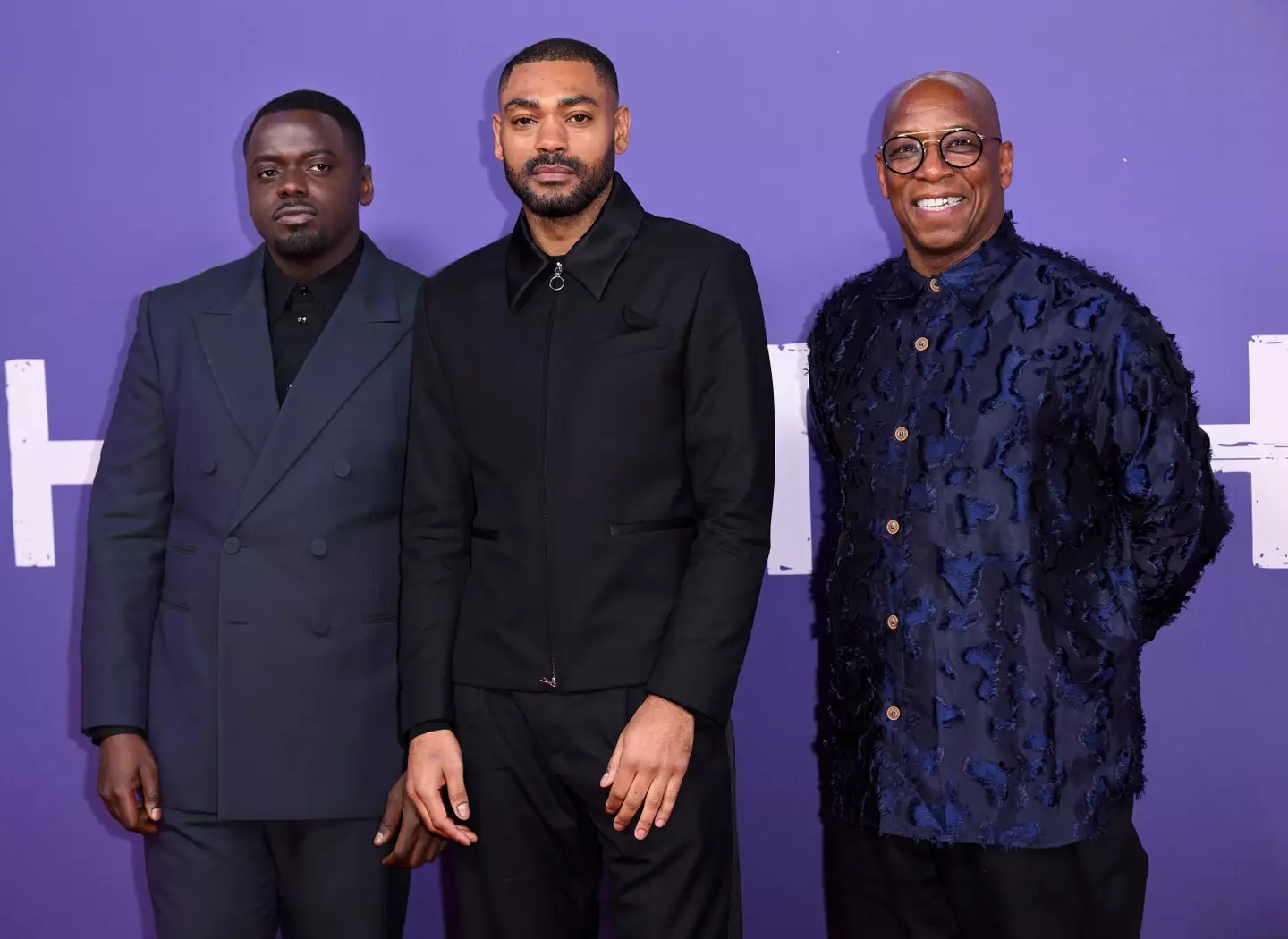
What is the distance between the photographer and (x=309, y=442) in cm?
199

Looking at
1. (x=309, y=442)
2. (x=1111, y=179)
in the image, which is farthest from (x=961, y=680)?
(x=1111, y=179)

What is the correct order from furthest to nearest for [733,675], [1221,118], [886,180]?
[1221,118] → [886,180] → [733,675]

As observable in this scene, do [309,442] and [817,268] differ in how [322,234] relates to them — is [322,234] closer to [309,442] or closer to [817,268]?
[309,442]

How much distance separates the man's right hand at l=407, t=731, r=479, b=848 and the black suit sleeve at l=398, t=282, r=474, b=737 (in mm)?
35

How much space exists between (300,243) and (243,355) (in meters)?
0.22

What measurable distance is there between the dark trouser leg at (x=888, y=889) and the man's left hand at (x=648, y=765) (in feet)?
1.49

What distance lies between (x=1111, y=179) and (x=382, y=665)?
1.76 m

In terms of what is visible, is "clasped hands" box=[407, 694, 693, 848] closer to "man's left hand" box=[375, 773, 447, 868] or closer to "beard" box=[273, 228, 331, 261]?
"man's left hand" box=[375, 773, 447, 868]

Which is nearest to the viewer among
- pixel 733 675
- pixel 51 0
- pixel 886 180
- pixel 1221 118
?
pixel 733 675

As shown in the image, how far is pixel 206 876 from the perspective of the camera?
2.01 meters

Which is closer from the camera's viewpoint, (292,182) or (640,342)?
(640,342)

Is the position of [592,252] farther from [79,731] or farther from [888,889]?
[79,731]

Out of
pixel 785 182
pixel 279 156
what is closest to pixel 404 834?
pixel 279 156

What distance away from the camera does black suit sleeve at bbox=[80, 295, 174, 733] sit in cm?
202
